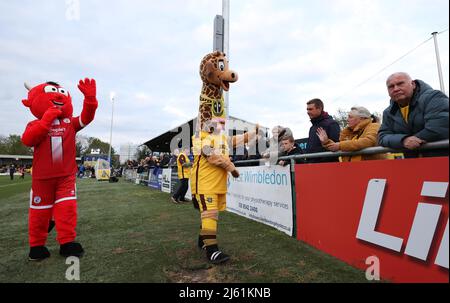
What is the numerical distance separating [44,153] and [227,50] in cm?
603

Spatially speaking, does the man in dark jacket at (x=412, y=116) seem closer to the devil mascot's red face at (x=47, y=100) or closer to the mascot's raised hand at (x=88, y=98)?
the mascot's raised hand at (x=88, y=98)

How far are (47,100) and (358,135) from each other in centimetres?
357

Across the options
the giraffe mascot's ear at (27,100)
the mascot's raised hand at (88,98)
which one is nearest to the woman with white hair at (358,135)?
the mascot's raised hand at (88,98)

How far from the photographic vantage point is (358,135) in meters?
3.27

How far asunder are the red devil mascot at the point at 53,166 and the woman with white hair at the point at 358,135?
2786 millimetres

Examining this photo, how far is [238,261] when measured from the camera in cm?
288

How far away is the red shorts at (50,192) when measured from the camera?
3166mm

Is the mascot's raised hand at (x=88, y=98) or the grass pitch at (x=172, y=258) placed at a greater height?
the mascot's raised hand at (x=88, y=98)

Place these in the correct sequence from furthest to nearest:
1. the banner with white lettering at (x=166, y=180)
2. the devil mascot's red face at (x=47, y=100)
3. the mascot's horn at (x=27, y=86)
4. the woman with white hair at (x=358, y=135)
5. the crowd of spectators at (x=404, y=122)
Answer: the banner with white lettering at (x=166, y=180) < the mascot's horn at (x=27, y=86) < the devil mascot's red face at (x=47, y=100) < the woman with white hair at (x=358, y=135) < the crowd of spectators at (x=404, y=122)

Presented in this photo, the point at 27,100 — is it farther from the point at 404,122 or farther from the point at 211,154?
the point at 404,122

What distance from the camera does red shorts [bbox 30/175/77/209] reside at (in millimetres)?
3166

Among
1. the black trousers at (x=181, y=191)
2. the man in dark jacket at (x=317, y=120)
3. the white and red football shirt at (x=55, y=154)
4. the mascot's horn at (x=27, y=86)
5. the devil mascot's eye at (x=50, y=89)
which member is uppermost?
the mascot's horn at (x=27, y=86)
